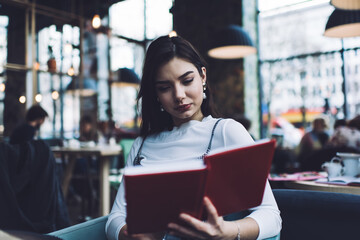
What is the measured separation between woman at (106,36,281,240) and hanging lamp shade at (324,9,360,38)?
226cm

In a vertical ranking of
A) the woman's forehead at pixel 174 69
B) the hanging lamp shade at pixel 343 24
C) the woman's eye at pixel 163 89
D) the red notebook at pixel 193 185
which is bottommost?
the red notebook at pixel 193 185

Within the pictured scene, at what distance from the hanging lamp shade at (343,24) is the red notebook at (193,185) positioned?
272cm

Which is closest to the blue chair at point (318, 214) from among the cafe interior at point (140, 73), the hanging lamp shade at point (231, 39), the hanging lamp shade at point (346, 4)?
the cafe interior at point (140, 73)

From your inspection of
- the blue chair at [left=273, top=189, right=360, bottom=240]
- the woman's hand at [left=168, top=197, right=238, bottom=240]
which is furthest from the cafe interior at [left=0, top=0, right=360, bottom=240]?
the woman's hand at [left=168, top=197, right=238, bottom=240]

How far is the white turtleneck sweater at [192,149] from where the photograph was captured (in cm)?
99

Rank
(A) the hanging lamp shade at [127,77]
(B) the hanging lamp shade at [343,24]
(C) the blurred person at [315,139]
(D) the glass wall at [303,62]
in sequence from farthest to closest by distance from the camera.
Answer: (A) the hanging lamp shade at [127,77]
(D) the glass wall at [303,62]
(C) the blurred person at [315,139]
(B) the hanging lamp shade at [343,24]

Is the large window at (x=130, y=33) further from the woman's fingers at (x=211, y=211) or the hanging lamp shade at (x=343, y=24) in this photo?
the woman's fingers at (x=211, y=211)

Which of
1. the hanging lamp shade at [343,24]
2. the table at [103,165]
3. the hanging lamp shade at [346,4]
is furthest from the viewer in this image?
the table at [103,165]

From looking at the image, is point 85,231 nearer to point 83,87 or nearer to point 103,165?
point 103,165

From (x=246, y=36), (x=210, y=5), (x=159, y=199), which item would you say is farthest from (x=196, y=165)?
(x=210, y=5)

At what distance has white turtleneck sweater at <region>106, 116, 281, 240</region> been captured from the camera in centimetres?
99

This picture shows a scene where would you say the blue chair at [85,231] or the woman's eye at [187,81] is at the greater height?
the woman's eye at [187,81]

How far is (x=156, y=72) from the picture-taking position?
122 cm

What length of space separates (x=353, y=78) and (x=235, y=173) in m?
5.58
